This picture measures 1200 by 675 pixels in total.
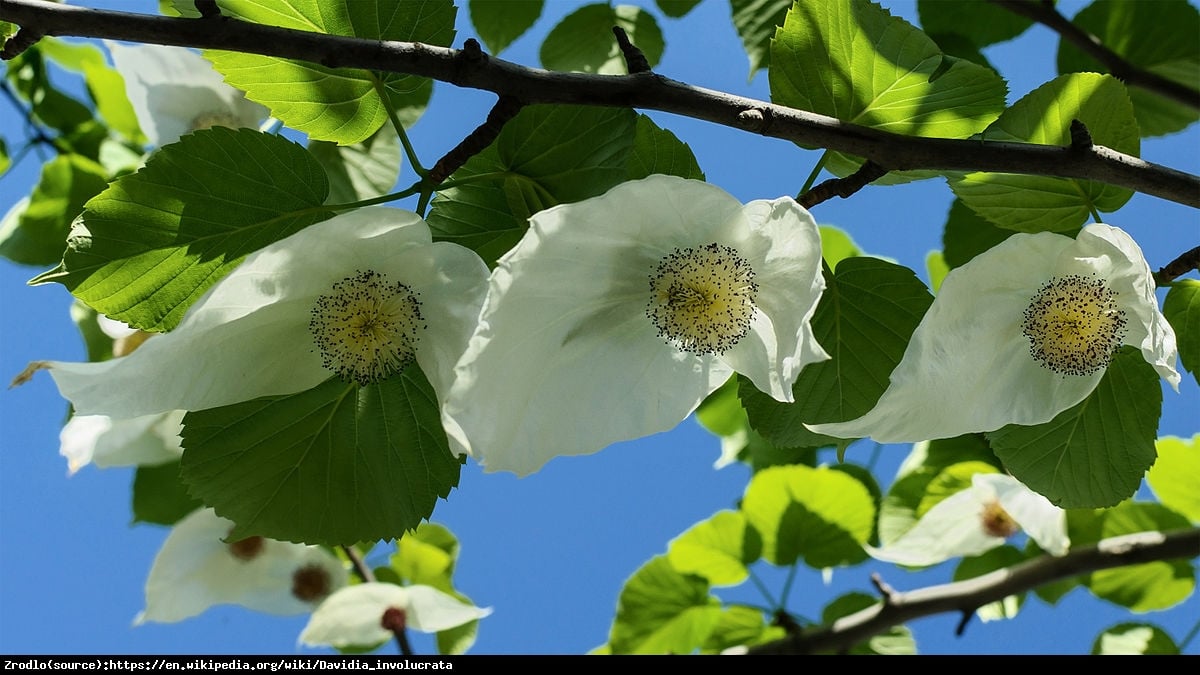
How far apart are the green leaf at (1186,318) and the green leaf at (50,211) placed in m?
1.33

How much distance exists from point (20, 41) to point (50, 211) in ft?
3.06

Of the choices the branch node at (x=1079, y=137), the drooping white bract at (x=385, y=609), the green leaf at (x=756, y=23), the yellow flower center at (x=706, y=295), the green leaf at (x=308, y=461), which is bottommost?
the drooping white bract at (x=385, y=609)

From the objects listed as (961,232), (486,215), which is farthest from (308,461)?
(961,232)

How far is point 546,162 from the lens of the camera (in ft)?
1.97

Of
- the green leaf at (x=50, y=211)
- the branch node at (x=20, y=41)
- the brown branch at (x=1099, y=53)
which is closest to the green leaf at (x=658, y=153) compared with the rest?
the branch node at (x=20, y=41)

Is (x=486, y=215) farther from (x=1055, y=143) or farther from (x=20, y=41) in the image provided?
(x=1055, y=143)

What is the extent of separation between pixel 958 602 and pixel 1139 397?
1.93 feet

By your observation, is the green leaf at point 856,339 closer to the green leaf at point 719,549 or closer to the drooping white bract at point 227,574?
the green leaf at point 719,549

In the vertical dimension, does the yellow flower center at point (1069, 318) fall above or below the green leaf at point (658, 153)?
above

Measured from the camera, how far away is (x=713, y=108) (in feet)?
1.75

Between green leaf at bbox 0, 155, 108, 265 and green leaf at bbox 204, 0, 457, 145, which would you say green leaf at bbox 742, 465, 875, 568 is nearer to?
green leaf at bbox 204, 0, 457, 145

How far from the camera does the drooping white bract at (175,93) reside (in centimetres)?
121

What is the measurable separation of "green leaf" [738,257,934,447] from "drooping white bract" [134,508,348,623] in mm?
967
